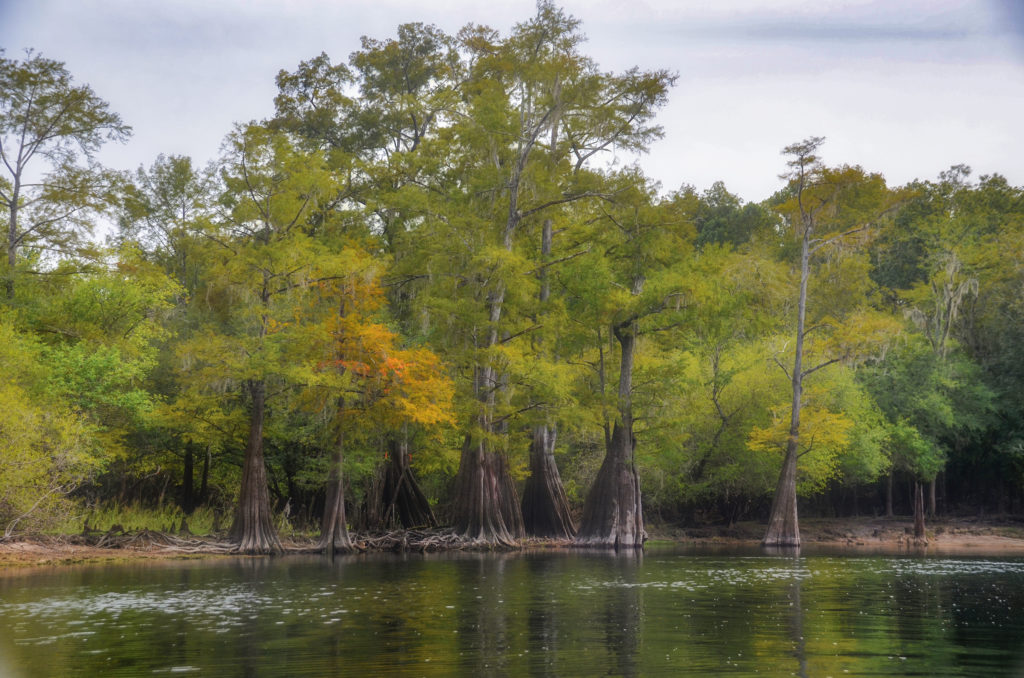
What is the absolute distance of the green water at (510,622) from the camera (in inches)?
390

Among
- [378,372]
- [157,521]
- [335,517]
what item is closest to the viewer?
[378,372]

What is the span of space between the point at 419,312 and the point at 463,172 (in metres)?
6.98

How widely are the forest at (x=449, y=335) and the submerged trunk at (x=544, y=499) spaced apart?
0.43 ft

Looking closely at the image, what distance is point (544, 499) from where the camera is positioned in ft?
129

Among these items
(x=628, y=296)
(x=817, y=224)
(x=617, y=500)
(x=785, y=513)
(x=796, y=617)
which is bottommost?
(x=796, y=617)

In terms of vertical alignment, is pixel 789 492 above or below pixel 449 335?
below

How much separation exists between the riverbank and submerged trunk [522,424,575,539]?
1277 mm

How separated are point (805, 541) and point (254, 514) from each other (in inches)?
1028

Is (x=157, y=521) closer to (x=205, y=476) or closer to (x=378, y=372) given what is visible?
(x=205, y=476)

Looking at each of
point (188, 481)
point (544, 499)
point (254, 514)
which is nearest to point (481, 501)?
point (544, 499)

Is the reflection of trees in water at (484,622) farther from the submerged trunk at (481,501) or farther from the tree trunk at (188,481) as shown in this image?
the tree trunk at (188,481)

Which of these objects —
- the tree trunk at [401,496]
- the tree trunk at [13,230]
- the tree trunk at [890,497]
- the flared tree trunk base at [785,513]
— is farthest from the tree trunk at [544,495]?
the tree trunk at [890,497]

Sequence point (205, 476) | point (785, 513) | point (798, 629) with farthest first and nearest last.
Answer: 1. point (785, 513)
2. point (205, 476)
3. point (798, 629)

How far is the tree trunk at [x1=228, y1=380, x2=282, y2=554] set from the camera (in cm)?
3178
